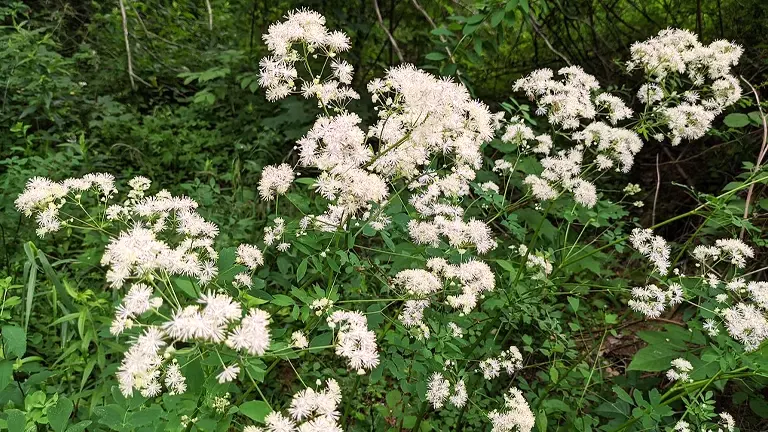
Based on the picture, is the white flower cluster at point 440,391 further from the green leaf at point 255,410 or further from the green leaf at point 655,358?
the green leaf at point 655,358

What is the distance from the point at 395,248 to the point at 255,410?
47.7 inches

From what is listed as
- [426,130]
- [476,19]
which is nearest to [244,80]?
[476,19]

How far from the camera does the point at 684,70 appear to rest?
2.71 meters

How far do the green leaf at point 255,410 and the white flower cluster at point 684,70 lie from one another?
8.42 feet

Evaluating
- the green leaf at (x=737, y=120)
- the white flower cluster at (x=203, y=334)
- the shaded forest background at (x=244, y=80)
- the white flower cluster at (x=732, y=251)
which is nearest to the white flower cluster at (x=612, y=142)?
the white flower cluster at (x=732, y=251)

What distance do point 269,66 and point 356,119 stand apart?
463mm

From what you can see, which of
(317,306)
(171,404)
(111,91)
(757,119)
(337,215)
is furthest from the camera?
(111,91)

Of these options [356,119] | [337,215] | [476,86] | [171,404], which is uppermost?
[476,86]

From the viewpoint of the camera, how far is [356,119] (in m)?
1.86

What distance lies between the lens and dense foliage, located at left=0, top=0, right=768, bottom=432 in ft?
5.19

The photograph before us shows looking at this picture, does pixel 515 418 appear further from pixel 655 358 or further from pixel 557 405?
pixel 655 358

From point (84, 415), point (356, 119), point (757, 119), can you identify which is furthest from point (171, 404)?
point (757, 119)

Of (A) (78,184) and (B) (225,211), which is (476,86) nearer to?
(B) (225,211)

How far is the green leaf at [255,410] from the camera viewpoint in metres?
1.32
